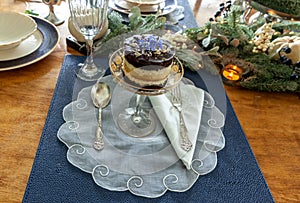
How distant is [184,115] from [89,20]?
32cm

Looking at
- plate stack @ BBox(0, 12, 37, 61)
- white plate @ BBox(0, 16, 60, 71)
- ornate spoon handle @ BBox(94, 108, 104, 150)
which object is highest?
plate stack @ BBox(0, 12, 37, 61)

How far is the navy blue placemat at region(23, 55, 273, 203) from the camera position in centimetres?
46

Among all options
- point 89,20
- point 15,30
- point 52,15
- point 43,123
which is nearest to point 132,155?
point 43,123

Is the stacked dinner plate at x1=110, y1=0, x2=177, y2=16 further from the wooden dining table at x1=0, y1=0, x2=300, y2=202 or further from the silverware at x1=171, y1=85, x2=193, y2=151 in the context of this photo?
the silverware at x1=171, y1=85, x2=193, y2=151

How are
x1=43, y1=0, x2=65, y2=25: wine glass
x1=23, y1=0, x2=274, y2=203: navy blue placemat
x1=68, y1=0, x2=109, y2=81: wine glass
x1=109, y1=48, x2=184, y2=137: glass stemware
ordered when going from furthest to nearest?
x1=43, y1=0, x2=65, y2=25: wine glass, x1=68, y1=0, x2=109, y2=81: wine glass, x1=109, y1=48, x2=184, y2=137: glass stemware, x1=23, y1=0, x2=274, y2=203: navy blue placemat

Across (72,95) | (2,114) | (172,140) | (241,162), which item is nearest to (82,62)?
(72,95)

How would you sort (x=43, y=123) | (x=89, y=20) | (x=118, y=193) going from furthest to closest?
(x=89, y=20) → (x=43, y=123) → (x=118, y=193)

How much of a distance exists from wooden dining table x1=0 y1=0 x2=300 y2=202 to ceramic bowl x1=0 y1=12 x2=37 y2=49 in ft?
0.28

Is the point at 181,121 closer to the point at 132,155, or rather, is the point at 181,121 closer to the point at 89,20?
the point at 132,155

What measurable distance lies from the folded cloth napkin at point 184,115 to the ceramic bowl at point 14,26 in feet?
1.27

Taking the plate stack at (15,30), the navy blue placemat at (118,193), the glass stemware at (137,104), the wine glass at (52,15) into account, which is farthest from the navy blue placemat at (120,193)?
the wine glass at (52,15)

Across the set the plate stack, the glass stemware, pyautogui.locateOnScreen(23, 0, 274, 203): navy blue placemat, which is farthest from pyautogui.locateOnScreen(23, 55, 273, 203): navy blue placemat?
the plate stack

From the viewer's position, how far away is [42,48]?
2.50 ft

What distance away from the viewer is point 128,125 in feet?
1.95
